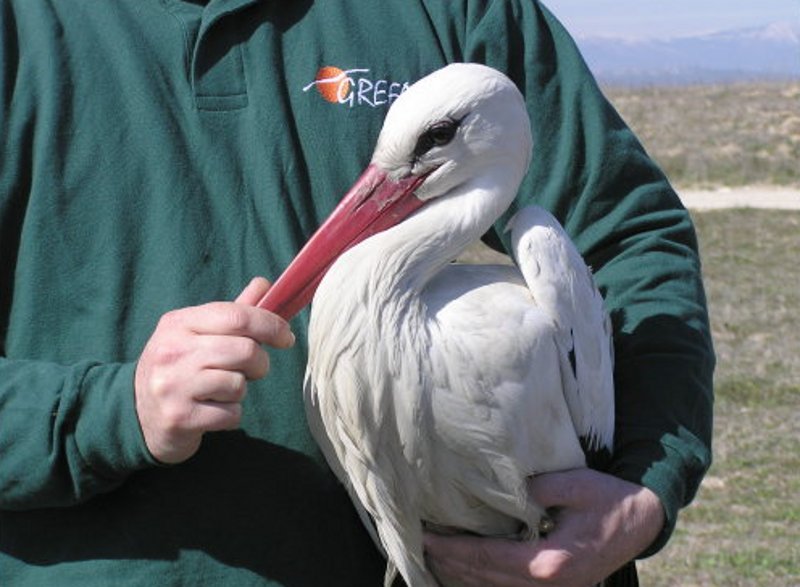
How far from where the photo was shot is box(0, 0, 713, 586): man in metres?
2.52

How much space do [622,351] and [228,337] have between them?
927 millimetres

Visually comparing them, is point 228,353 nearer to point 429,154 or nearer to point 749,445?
point 429,154

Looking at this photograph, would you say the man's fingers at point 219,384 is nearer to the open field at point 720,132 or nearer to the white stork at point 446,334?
the white stork at point 446,334

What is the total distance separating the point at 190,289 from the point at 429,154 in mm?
495

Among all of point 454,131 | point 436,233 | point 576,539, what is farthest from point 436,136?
point 576,539

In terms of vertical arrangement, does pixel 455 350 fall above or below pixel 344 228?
below

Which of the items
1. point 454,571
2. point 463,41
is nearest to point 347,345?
point 454,571

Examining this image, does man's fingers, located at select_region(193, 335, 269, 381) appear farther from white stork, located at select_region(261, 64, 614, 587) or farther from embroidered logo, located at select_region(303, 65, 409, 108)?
embroidered logo, located at select_region(303, 65, 409, 108)

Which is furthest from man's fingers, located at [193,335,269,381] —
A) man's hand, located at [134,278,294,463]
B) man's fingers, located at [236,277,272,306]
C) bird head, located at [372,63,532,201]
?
bird head, located at [372,63,532,201]

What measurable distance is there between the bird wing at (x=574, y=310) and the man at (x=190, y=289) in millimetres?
65

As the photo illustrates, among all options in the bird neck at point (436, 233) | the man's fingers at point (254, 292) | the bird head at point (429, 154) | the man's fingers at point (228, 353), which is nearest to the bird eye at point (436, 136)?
the bird head at point (429, 154)

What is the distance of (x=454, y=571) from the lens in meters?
2.67

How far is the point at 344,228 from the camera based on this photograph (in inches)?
102

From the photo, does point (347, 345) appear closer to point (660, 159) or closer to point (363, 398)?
point (363, 398)
